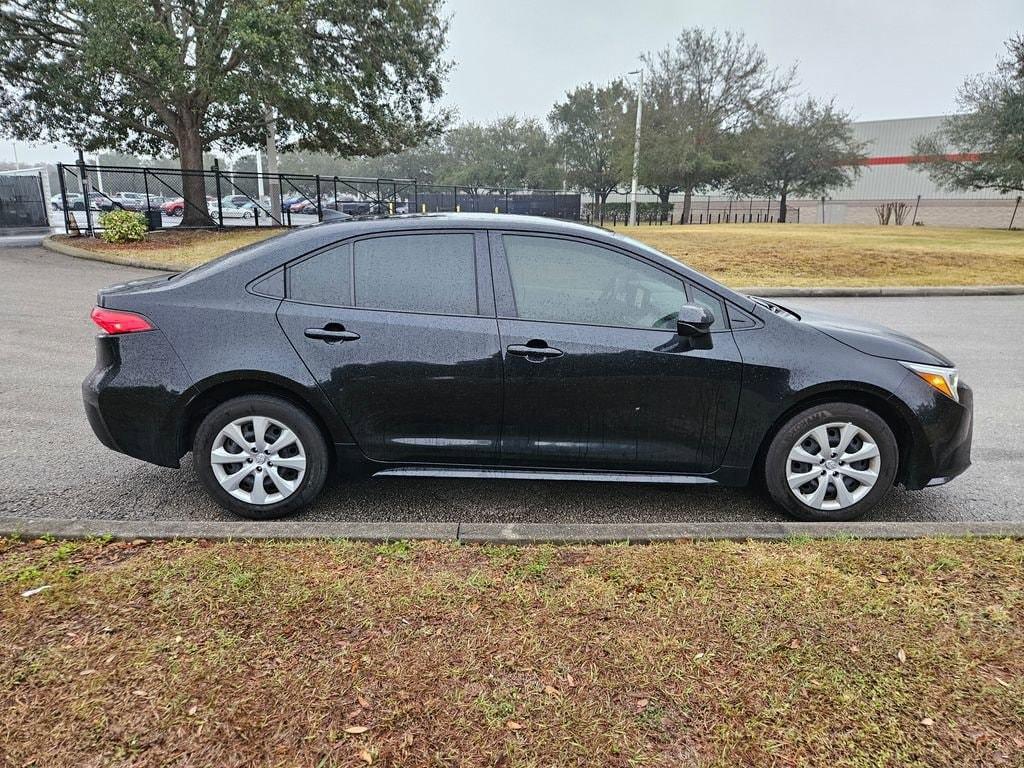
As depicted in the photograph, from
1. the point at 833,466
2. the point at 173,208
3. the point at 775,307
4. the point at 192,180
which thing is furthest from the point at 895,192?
the point at 833,466

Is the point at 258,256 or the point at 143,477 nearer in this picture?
the point at 258,256

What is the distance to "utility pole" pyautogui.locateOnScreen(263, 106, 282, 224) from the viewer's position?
22.1 meters

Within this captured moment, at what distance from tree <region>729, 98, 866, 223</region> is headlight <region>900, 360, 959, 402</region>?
50631 mm

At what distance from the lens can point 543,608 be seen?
2.77m

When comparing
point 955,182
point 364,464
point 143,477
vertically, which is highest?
point 955,182

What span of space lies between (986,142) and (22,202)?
45.2 meters

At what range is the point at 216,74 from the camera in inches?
717

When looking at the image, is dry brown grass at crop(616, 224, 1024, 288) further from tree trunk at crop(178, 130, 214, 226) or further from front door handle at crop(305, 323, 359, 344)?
tree trunk at crop(178, 130, 214, 226)

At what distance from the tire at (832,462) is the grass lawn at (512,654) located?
0.47 meters

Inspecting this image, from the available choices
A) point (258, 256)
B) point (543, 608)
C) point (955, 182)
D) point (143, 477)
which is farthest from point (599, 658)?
point (955, 182)

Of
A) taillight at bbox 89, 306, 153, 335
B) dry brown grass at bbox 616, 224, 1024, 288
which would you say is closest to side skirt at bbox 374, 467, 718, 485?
taillight at bbox 89, 306, 153, 335

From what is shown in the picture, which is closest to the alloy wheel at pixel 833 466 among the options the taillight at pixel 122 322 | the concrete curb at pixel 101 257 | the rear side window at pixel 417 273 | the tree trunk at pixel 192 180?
the rear side window at pixel 417 273

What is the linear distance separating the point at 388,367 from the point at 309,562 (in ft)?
3.52

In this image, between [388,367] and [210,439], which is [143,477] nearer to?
[210,439]
